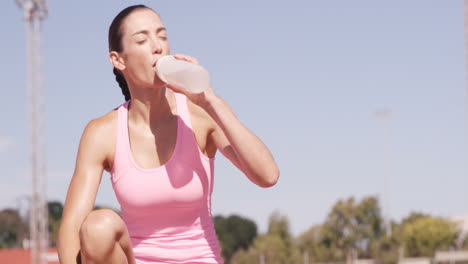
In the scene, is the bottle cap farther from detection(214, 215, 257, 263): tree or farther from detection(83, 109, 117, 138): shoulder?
detection(214, 215, 257, 263): tree

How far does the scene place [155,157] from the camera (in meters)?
4.00

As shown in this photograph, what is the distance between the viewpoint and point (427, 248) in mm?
63812

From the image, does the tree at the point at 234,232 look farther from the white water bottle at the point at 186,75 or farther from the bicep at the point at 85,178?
the white water bottle at the point at 186,75

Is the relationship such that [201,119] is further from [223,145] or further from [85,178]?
[85,178]

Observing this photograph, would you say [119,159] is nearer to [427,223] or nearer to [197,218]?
[197,218]

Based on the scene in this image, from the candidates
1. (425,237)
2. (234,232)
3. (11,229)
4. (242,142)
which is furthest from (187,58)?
(11,229)

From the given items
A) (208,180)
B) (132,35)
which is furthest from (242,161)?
(132,35)

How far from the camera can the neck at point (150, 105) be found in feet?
13.1

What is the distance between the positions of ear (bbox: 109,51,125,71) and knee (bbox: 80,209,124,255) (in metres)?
1.06

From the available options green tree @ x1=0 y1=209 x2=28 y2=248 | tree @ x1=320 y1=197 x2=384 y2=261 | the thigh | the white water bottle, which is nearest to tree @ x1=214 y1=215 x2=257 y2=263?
tree @ x1=320 y1=197 x2=384 y2=261

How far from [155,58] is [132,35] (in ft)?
0.58

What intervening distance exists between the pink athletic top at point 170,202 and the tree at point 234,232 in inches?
2120

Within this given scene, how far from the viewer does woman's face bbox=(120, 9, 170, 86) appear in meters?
3.80

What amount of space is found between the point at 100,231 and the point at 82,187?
0.81m
